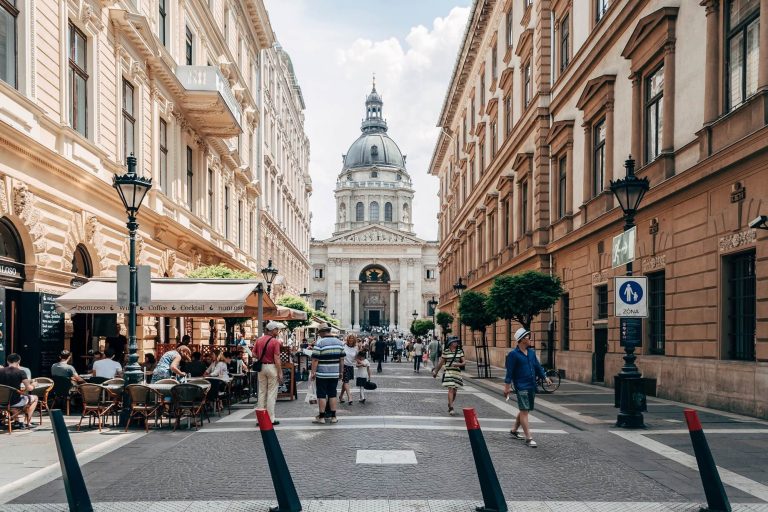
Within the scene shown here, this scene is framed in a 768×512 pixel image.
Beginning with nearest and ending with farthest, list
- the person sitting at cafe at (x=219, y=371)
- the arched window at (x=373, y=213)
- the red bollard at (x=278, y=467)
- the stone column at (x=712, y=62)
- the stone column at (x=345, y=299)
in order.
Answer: the red bollard at (x=278, y=467), the stone column at (x=712, y=62), the person sitting at cafe at (x=219, y=371), the stone column at (x=345, y=299), the arched window at (x=373, y=213)

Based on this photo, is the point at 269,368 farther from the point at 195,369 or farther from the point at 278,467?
the point at 278,467

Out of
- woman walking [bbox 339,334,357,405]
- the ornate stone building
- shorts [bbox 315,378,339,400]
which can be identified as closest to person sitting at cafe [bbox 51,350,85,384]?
shorts [bbox 315,378,339,400]

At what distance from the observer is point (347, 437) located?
36.3 ft

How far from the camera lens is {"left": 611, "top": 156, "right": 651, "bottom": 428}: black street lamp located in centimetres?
1200

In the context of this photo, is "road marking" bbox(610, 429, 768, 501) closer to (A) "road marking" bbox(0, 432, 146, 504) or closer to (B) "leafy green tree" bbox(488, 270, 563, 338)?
(A) "road marking" bbox(0, 432, 146, 504)

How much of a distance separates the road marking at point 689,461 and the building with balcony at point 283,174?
3272 cm

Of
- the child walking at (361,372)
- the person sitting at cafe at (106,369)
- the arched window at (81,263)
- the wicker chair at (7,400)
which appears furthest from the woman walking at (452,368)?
the arched window at (81,263)

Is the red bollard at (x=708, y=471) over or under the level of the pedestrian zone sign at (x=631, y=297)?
under

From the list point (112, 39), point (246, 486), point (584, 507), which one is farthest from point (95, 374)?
point (584, 507)

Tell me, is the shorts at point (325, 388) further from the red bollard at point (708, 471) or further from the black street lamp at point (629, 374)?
the red bollard at point (708, 471)

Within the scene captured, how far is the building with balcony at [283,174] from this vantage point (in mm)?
44969

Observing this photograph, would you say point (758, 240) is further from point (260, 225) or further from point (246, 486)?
point (260, 225)

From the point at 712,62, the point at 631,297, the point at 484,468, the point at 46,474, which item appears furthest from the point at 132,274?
the point at 712,62

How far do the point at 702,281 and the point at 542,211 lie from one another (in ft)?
42.2
